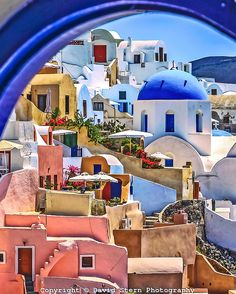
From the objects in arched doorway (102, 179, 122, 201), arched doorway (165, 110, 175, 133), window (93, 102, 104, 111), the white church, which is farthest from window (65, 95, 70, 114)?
arched doorway (102, 179, 122, 201)

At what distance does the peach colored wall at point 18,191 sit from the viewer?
14758 mm

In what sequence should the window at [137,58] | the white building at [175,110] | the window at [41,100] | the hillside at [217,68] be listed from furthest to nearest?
the hillside at [217,68] < the window at [137,58] < the white building at [175,110] < the window at [41,100]

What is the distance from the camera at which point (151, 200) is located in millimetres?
19656

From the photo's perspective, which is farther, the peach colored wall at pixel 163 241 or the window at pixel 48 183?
the window at pixel 48 183

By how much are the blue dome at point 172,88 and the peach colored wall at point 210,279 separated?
6406 millimetres

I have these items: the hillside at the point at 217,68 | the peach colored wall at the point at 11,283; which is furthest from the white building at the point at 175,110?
the hillside at the point at 217,68

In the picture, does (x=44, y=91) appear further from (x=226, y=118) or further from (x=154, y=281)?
(x=226, y=118)

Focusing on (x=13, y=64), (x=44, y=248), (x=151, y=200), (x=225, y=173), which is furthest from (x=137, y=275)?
(x=13, y=64)

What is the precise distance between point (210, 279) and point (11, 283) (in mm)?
4273

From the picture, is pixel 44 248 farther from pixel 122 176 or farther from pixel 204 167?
pixel 204 167

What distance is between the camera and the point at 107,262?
14555mm

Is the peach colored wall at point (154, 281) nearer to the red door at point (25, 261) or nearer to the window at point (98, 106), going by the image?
the red door at point (25, 261)

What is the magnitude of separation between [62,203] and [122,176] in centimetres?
357

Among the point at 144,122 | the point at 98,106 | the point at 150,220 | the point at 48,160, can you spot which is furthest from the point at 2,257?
the point at 98,106
